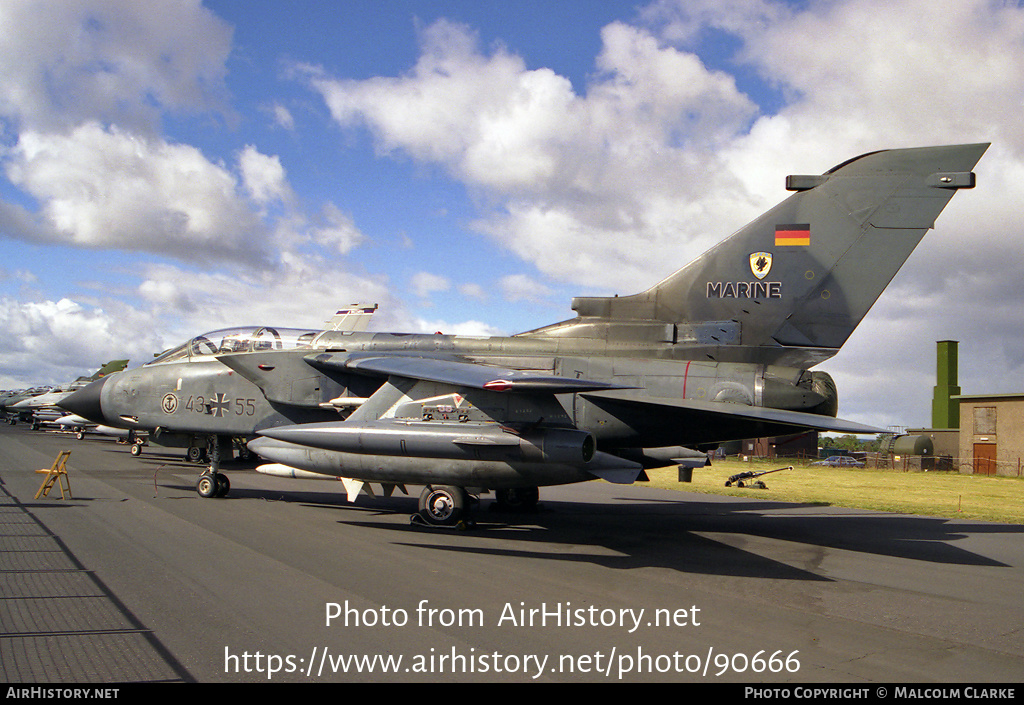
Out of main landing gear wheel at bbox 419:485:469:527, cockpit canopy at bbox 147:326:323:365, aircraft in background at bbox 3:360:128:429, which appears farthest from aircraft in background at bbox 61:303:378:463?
aircraft in background at bbox 3:360:128:429

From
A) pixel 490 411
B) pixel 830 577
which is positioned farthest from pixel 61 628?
pixel 830 577

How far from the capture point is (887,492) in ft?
72.9

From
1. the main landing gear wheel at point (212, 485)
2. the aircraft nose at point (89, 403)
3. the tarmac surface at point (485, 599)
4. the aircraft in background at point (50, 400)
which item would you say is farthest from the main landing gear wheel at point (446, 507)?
the aircraft in background at point (50, 400)

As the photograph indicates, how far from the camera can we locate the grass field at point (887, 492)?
16.3 meters

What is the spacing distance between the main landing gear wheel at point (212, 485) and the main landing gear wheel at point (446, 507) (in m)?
5.00

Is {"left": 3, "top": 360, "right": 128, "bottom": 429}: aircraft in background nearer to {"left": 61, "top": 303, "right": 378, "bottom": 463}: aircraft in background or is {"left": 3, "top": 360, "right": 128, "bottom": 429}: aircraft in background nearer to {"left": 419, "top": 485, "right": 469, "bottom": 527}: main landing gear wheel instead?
{"left": 61, "top": 303, "right": 378, "bottom": 463}: aircraft in background

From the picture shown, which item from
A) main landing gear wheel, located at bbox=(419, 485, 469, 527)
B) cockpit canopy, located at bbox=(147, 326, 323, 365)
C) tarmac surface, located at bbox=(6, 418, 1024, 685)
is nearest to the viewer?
tarmac surface, located at bbox=(6, 418, 1024, 685)

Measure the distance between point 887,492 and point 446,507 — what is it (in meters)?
18.0

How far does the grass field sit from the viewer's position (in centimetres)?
1625

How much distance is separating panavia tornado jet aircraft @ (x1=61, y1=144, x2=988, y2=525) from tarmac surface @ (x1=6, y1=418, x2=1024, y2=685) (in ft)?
4.10

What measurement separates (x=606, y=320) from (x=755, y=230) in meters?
2.70

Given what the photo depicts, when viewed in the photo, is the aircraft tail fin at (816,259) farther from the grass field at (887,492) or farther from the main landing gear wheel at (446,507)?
the grass field at (887,492)

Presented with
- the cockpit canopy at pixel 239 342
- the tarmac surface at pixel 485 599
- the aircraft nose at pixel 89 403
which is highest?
the cockpit canopy at pixel 239 342

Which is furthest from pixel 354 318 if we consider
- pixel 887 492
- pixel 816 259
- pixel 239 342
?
pixel 887 492
